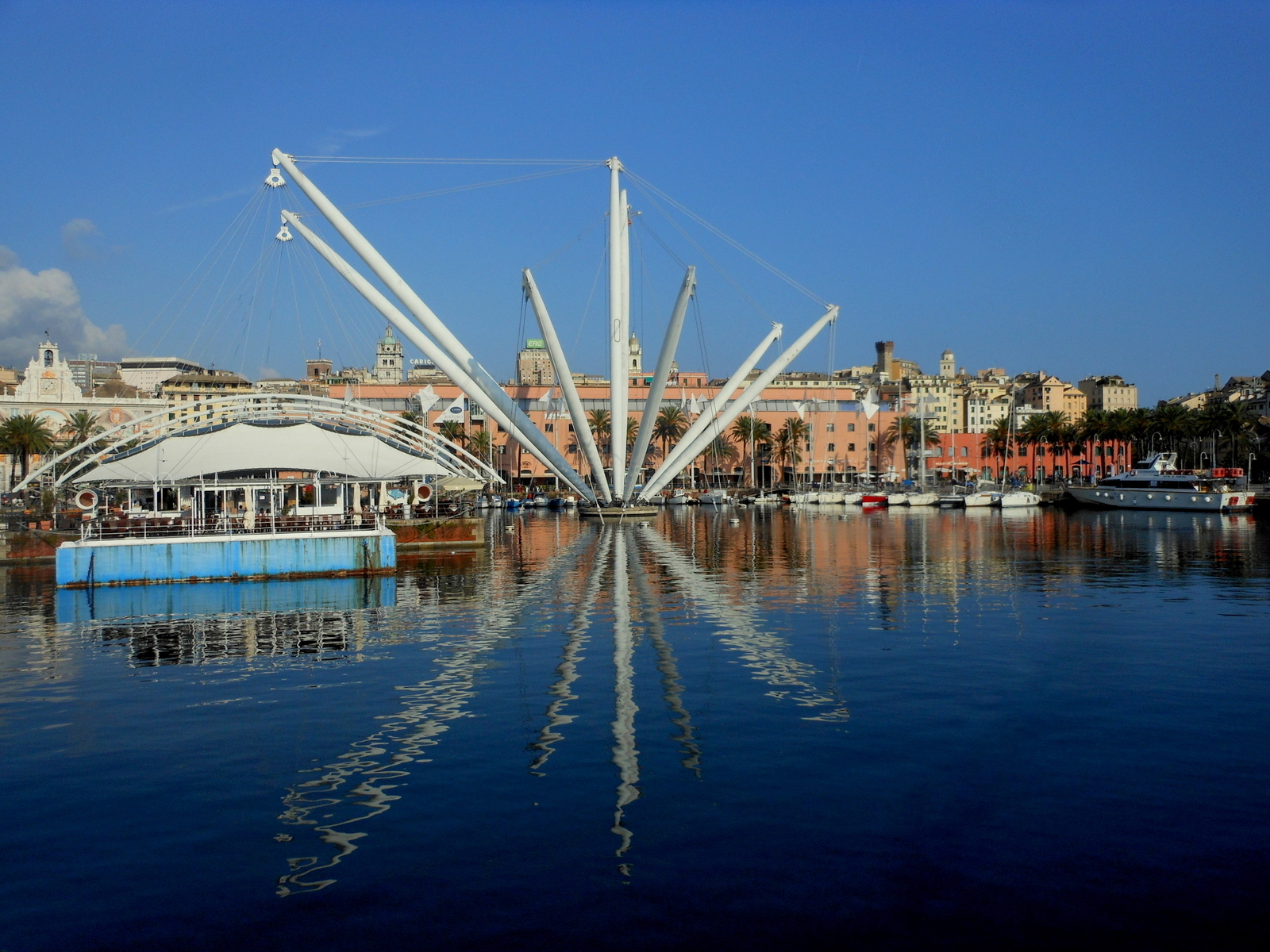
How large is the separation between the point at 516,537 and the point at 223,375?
13847 centimetres

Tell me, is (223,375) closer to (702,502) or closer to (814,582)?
(702,502)

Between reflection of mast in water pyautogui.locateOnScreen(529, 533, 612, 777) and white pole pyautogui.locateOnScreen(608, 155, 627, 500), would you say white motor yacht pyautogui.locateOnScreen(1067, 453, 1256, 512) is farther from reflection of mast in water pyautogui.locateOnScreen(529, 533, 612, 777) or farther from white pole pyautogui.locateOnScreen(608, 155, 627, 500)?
reflection of mast in water pyautogui.locateOnScreen(529, 533, 612, 777)

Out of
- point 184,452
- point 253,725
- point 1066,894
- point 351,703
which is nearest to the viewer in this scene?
point 1066,894

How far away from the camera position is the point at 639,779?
1248 cm

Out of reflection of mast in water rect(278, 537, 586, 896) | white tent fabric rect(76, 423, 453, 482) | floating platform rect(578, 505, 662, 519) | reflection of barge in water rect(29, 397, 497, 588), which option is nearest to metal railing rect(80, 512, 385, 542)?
reflection of barge in water rect(29, 397, 497, 588)

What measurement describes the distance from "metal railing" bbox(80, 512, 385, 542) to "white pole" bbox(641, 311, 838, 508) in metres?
36.3

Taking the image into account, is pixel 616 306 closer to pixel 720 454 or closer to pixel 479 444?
pixel 479 444

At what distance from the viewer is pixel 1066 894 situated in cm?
926

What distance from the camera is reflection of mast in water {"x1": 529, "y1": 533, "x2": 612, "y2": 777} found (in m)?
13.9

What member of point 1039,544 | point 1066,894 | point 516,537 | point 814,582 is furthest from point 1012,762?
point 516,537

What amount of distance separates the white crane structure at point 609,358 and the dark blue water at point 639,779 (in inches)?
1251

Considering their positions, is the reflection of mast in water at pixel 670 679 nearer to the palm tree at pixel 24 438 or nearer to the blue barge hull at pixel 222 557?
the blue barge hull at pixel 222 557

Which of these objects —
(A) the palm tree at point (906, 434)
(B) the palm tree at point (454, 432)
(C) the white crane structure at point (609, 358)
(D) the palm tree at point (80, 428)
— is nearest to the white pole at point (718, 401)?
(C) the white crane structure at point (609, 358)

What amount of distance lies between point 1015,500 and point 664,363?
4134cm
